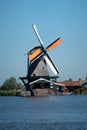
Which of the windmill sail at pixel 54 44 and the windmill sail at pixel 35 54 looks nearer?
the windmill sail at pixel 35 54

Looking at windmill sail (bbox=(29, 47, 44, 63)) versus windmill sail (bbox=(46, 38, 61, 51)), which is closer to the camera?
windmill sail (bbox=(29, 47, 44, 63))

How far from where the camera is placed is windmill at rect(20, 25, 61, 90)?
82812mm

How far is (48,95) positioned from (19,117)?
49.5 m

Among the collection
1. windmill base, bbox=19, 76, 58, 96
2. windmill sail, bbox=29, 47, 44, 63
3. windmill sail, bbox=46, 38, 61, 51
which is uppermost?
windmill sail, bbox=46, 38, 61, 51

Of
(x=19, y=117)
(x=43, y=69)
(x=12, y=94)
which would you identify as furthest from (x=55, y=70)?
(x=19, y=117)

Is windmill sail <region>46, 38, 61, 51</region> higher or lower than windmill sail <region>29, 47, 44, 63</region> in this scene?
higher

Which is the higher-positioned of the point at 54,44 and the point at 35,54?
the point at 54,44

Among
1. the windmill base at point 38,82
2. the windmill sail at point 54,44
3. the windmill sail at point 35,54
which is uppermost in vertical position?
the windmill sail at point 54,44

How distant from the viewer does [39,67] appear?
83562 millimetres

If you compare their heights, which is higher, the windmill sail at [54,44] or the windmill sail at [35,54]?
the windmill sail at [54,44]

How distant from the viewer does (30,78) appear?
279 ft

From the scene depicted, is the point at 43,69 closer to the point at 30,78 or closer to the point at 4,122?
the point at 30,78

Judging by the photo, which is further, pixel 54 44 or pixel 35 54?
pixel 54 44

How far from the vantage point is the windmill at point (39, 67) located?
82812 millimetres
